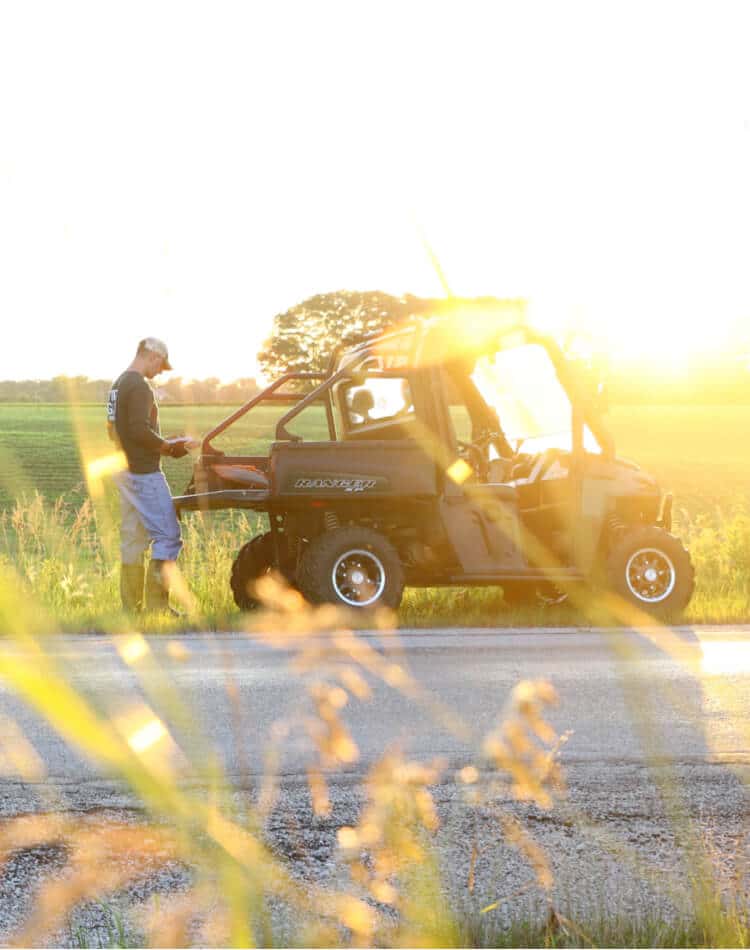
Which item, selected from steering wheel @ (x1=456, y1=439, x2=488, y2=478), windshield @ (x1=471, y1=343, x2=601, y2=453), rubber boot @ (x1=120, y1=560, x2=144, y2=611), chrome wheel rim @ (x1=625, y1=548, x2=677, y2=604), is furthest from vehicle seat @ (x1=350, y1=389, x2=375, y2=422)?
chrome wheel rim @ (x1=625, y1=548, x2=677, y2=604)

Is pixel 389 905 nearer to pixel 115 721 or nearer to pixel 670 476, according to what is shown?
pixel 115 721

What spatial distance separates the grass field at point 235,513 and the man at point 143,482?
41cm

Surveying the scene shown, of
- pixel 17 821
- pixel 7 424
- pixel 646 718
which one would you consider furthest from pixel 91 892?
pixel 7 424

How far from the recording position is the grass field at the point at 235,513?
10211mm

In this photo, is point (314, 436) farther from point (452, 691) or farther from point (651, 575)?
point (452, 691)

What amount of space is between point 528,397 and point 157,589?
3.17 meters

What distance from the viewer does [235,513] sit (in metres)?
25.3

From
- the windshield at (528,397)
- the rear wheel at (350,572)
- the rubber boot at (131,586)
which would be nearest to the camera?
the rear wheel at (350,572)

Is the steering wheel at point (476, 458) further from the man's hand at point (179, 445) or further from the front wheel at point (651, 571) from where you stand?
the man's hand at point (179, 445)

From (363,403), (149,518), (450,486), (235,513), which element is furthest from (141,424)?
(235,513)

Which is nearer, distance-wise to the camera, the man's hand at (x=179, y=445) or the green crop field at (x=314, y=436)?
the man's hand at (x=179, y=445)

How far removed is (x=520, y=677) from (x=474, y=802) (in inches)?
93.6

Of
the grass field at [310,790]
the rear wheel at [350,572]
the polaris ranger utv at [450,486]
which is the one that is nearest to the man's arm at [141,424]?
the polaris ranger utv at [450,486]

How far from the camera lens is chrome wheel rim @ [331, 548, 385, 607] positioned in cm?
903
